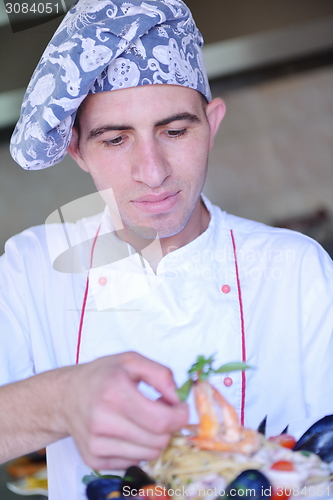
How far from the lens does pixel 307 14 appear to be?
1.63 meters

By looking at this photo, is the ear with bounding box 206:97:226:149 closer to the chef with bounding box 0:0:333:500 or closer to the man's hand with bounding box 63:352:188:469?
the chef with bounding box 0:0:333:500

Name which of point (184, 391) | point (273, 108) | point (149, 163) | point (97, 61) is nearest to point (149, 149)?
point (149, 163)

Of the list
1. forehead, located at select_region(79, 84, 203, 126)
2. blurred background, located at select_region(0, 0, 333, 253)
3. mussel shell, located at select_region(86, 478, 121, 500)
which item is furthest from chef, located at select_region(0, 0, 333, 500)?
blurred background, located at select_region(0, 0, 333, 253)

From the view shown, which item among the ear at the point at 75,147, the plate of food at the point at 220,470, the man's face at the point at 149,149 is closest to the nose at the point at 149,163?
the man's face at the point at 149,149

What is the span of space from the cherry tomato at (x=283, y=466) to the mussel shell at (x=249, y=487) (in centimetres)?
1

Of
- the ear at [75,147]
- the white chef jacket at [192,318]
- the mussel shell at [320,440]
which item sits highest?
the ear at [75,147]

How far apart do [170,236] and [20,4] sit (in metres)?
0.47

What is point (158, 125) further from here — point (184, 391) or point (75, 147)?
point (184, 391)

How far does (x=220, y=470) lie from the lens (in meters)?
0.42

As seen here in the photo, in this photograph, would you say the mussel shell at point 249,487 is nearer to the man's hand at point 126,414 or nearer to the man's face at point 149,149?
the man's hand at point 126,414

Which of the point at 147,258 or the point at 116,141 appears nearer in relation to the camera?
the point at 116,141

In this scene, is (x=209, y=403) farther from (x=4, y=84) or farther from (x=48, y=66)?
(x=4, y=84)

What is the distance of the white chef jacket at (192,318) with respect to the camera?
73cm

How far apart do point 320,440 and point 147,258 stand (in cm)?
46
